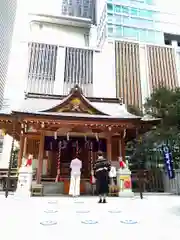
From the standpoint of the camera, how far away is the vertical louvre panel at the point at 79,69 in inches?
1953

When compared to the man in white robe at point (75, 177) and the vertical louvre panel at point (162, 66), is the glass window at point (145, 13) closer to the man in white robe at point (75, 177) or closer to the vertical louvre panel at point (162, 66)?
the vertical louvre panel at point (162, 66)

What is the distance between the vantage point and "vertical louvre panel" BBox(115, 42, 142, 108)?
141ft

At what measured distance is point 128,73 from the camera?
4522 centimetres

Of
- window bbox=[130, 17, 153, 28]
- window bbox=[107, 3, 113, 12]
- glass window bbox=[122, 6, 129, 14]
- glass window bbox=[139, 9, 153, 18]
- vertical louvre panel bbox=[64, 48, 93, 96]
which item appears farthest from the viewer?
glass window bbox=[139, 9, 153, 18]

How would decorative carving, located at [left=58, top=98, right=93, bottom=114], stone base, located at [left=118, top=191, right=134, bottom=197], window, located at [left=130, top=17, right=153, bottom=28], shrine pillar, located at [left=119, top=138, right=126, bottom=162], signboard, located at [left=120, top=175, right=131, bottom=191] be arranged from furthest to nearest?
window, located at [left=130, top=17, right=153, bottom=28] → shrine pillar, located at [left=119, top=138, right=126, bottom=162] → decorative carving, located at [left=58, top=98, right=93, bottom=114] → signboard, located at [left=120, top=175, right=131, bottom=191] → stone base, located at [left=118, top=191, right=134, bottom=197]

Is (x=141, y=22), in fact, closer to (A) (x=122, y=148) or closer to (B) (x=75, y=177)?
(A) (x=122, y=148)

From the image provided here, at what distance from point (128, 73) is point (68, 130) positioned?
1405 inches

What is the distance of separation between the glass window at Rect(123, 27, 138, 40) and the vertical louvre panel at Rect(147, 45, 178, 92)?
6.96 meters

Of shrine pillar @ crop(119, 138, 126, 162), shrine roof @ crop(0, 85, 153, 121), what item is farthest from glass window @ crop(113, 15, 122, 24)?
shrine pillar @ crop(119, 138, 126, 162)

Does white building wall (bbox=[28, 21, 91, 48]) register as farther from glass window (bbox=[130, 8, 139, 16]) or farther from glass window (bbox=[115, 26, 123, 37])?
glass window (bbox=[130, 8, 139, 16])

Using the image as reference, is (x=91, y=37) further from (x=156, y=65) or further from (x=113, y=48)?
(x=156, y=65)

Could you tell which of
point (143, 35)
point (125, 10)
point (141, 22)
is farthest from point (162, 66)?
point (125, 10)

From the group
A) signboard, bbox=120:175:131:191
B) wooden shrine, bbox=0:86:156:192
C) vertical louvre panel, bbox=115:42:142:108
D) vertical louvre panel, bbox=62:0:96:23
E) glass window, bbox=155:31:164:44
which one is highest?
vertical louvre panel, bbox=62:0:96:23

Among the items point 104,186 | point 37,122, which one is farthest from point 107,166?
point 37,122
